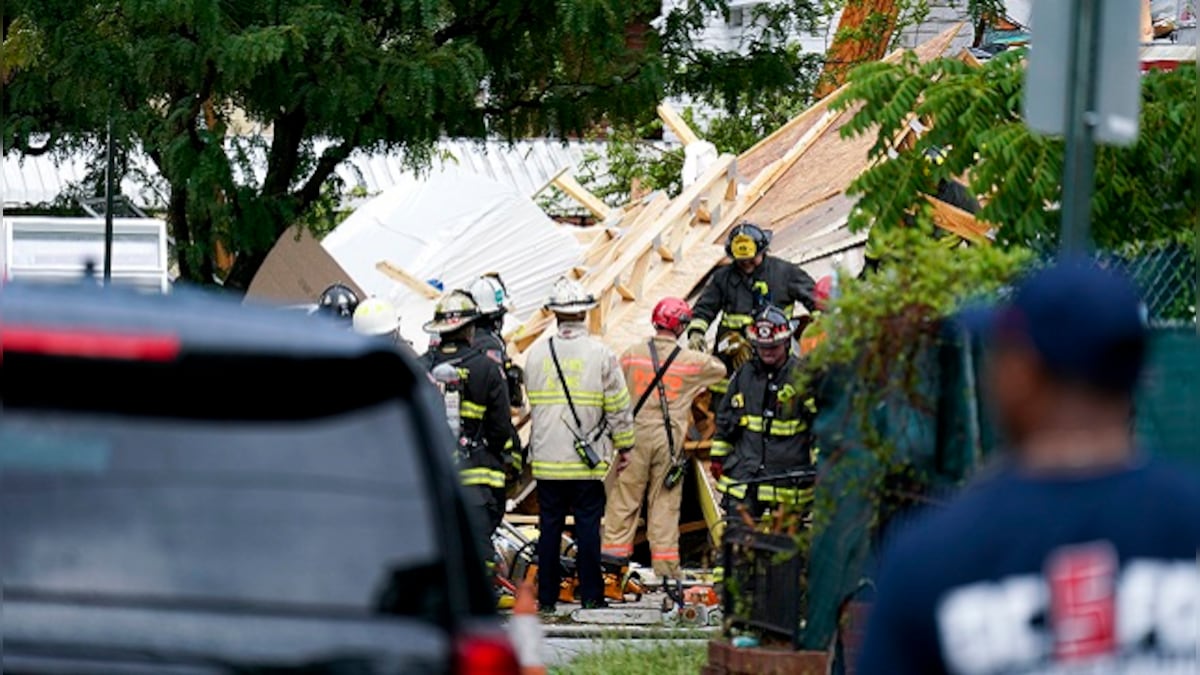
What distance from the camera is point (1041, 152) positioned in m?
11.9

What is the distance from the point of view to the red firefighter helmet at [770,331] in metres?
15.6

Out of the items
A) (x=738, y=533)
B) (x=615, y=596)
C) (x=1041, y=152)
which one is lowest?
(x=615, y=596)

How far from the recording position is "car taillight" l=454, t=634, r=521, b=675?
4.77 meters

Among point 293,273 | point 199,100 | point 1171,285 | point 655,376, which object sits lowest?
point 655,376

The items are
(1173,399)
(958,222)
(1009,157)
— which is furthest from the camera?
(958,222)

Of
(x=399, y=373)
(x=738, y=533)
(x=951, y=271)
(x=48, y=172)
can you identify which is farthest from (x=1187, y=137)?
(x=48, y=172)

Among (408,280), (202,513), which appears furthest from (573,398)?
(202,513)

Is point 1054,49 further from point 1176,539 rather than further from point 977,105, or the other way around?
point 977,105

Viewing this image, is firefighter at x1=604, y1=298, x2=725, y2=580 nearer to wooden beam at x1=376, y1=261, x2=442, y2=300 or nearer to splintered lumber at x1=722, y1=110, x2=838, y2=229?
Answer: wooden beam at x1=376, y1=261, x2=442, y2=300

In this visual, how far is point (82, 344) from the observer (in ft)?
15.3

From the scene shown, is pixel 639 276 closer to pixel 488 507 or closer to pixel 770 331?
pixel 770 331

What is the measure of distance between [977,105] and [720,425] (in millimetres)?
3866

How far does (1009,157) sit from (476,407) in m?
4.57

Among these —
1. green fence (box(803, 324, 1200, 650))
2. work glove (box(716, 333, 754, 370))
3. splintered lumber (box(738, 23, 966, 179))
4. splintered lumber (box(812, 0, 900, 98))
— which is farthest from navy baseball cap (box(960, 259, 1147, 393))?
splintered lumber (box(738, 23, 966, 179))
